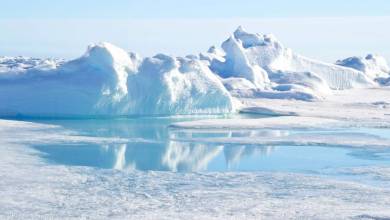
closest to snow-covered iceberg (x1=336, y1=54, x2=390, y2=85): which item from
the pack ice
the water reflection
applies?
the pack ice

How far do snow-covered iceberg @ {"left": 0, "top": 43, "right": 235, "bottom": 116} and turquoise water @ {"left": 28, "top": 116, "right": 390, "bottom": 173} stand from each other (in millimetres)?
2395

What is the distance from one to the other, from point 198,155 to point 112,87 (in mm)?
5748

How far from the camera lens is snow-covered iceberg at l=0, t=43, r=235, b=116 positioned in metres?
17.1

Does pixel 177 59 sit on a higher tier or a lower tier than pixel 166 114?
higher

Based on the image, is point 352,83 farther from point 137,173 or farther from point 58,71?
point 137,173

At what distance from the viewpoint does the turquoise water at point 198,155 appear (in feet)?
34.8

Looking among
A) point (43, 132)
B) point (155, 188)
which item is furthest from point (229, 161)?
point (43, 132)

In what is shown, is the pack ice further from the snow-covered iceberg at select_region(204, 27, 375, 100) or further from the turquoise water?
the snow-covered iceberg at select_region(204, 27, 375, 100)

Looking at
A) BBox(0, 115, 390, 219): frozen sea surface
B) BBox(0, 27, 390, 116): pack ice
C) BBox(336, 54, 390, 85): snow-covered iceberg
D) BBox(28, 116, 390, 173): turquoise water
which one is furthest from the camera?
BBox(336, 54, 390, 85): snow-covered iceberg

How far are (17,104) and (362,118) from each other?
350 inches

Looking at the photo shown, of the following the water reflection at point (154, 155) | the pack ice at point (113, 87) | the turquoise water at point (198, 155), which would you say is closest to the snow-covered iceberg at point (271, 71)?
the pack ice at point (113, 87)

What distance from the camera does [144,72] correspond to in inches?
718

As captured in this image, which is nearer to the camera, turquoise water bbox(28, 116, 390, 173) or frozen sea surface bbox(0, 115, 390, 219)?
frozen sea surface bbox(0, 115, 390, 219)

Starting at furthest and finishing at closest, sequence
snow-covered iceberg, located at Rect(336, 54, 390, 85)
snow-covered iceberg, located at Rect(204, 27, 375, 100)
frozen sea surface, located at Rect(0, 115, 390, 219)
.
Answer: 1. snow-covered iceberg, located at Rect(336, 54, 390, 85)
2. snow-covered iceberg, located at Rect(204, 27, 375, 100)
3. frozen sea surface, located at Rect(0, 115, 390, 219)
